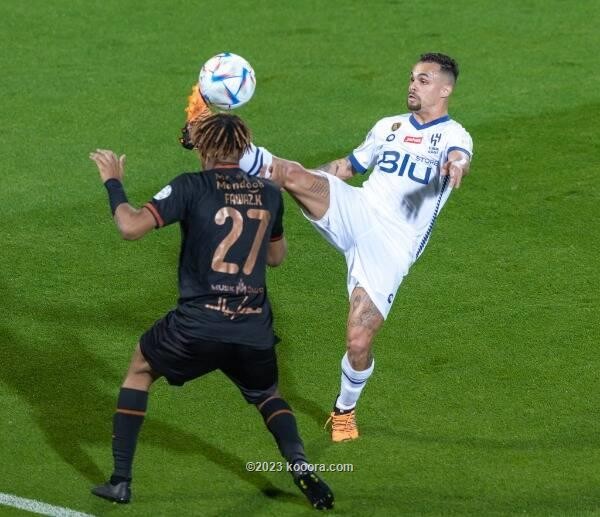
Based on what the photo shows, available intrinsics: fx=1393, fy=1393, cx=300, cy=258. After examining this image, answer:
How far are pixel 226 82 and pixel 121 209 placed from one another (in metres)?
1.81

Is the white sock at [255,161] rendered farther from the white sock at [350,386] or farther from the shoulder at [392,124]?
the white sock at [350,386]

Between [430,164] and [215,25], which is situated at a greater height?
[430,164]

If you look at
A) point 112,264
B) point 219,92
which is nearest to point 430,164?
point 219,92

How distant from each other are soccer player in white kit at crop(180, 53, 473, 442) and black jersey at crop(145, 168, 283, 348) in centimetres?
111

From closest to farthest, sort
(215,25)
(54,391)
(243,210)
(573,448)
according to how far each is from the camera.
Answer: (243,210), (573,448), (54,391), (215,25)

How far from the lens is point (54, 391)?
28.8 feet

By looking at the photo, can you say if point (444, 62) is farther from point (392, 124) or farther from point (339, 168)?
point (339, 168)

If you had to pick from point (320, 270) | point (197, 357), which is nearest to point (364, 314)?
point (197, 357)

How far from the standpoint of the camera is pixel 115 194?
700 cm

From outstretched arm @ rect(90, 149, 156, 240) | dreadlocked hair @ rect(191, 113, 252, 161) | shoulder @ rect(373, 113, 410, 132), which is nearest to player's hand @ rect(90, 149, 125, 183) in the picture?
outstretched arm @ rect(90, 149, 156, 240)

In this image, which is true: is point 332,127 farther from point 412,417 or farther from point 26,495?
point 26,495

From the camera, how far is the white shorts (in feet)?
27.3

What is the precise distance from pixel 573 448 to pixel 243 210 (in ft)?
8.32

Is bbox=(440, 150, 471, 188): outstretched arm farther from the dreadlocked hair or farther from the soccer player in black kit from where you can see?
the dreadlocked hair
